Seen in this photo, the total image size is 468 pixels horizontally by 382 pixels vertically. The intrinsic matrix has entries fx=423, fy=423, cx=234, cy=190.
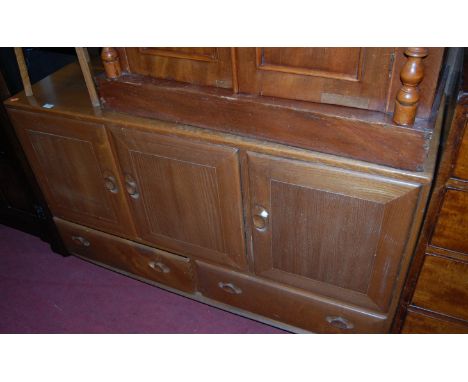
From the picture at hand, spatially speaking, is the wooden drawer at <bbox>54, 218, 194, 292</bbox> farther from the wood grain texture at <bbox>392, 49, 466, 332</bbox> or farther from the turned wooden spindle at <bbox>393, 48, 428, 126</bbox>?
the turned wooden spindle at <bbox>393, 48, 428, 126</bbox>

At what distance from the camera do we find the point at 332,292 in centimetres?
107

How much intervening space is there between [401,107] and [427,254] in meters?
0.33

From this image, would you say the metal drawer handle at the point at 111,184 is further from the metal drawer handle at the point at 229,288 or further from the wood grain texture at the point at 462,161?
the wood grain texture at the point at 462,161

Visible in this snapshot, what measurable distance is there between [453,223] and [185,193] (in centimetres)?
61

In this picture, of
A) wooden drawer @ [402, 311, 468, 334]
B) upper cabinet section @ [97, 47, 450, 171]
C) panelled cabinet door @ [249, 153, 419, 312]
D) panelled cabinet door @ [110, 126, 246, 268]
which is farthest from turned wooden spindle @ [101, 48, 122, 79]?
wooden drawer @ [402, 311, 468, 334]

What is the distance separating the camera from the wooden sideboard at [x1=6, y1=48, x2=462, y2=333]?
0.81m

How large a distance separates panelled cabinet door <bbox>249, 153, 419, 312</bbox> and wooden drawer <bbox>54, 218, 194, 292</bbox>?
30cm

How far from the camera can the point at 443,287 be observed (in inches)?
36.4

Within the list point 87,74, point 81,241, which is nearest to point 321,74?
point 87,74

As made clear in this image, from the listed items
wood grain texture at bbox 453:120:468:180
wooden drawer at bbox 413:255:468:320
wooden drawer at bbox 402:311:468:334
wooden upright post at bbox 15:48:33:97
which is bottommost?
wooden drawer at bbox 402:311:468:334

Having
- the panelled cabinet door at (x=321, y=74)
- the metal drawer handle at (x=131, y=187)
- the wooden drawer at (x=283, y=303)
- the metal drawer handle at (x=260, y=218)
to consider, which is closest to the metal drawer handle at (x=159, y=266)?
the wooden drawer at (x=283, y=303)

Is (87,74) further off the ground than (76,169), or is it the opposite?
(87,74)

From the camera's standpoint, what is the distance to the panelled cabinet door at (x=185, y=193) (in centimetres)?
99

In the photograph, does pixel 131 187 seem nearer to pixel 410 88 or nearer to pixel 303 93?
pixel 303 93
